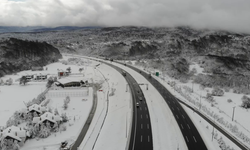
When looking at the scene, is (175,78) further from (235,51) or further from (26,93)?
(235,51)

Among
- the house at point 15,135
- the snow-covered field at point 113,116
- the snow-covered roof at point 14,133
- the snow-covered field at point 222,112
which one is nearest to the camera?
the house at point 15,135

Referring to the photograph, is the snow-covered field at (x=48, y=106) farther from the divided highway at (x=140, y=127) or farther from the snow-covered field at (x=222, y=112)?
the snow-covered field at (x=222, y=112)

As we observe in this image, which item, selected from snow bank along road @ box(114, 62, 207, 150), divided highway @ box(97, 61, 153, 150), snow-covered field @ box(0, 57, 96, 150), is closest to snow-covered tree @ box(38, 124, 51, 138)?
snow-covered field @ box(0, 57, 96, 150)

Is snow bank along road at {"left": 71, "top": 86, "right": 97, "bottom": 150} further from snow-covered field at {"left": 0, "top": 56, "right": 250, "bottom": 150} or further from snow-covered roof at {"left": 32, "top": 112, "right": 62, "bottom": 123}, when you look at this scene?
snow-covered roof at {"left": 32, "top": 112, "right": 62, "bottom": 123}

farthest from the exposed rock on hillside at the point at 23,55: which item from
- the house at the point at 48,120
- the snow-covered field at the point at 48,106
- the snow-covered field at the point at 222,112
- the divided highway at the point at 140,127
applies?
the snow-covered field at the point at 222,112

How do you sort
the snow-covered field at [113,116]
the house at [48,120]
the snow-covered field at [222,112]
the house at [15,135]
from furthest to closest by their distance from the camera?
the house at [48,120]
the snow-covered field at [222,112]
the snow-covered field at [113,116]
the house at [15,135]

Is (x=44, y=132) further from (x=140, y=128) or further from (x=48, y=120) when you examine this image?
(x=140, y=128)

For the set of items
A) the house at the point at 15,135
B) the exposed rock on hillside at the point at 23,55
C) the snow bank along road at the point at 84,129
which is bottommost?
the snow bank along road at the point at 84,129

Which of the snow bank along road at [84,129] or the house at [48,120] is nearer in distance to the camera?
the snow bank along road at [84,129]

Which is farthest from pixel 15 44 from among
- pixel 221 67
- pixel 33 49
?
pixel 221 67

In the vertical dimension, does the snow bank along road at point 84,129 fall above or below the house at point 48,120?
below
